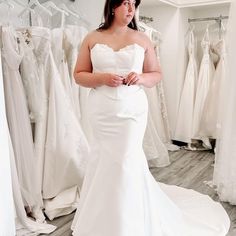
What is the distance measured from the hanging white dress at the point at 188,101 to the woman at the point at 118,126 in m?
1.95

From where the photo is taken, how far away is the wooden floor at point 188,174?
191cm

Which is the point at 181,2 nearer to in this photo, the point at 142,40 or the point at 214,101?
the point at 214,101

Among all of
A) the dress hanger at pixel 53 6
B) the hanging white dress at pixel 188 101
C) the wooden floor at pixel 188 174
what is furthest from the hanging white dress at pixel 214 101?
the dress hanger at pixel 53 6

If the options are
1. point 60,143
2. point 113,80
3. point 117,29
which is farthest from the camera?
point 60,143

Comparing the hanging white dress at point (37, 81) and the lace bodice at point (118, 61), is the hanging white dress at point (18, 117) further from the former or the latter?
the lace bodice at point (118, 61)

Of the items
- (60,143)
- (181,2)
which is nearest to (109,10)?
(60,143)

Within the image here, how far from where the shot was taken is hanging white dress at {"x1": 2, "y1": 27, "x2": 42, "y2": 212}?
1.75m

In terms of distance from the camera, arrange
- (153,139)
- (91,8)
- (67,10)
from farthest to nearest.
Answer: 1. (153,139)
2. (91,8)
3. (67,10)

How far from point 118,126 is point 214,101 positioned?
2.18 m

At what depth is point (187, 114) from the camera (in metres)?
3.49

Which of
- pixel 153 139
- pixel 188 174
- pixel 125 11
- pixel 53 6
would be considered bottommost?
pixel 188 174

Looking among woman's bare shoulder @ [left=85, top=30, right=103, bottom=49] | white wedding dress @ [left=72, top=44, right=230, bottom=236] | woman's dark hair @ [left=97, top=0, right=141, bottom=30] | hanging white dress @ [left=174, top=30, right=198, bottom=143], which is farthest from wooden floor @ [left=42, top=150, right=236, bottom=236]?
woman's dark hair @ [left=97, top=0, right=141, bottom=30]

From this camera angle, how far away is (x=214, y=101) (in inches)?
133

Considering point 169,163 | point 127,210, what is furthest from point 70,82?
point 169,163
